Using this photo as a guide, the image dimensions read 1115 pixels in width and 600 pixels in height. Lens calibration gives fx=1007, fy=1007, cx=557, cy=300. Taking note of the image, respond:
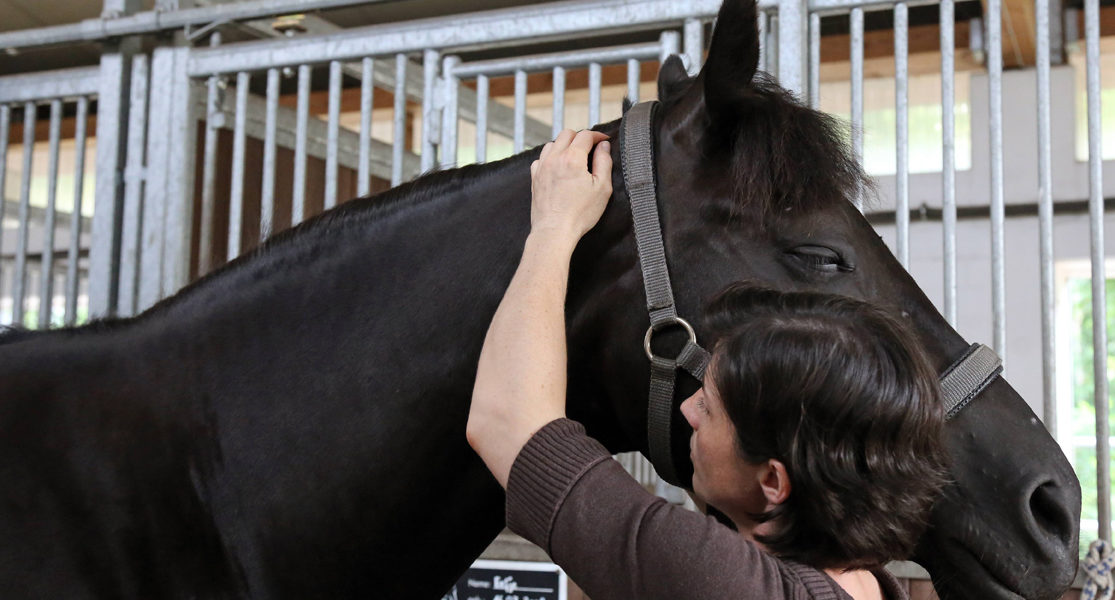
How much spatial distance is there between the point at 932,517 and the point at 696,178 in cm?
47

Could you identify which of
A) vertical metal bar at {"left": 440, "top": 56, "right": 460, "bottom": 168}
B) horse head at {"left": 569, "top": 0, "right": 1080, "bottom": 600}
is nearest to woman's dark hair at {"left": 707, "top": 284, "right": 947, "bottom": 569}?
horse head at {"left": 569, "top": 0, "right": 1080, "bottom": 600}

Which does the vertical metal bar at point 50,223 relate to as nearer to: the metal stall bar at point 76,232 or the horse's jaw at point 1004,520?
the metal stall bar at point 76,232

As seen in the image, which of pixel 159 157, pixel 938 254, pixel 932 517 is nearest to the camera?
pixel 932 517

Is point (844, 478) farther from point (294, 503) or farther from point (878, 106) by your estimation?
point (878, 106)

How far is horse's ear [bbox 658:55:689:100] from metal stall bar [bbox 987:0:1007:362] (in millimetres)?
891

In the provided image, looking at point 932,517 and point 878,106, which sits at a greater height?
point 878,106

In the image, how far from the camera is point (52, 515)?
1.18m

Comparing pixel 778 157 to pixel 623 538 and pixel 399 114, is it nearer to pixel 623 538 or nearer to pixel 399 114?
pixel 623 538

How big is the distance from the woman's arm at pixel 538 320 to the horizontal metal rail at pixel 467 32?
108 centimetres

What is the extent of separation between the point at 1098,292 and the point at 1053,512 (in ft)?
3.19

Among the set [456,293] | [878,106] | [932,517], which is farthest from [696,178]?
[878,106]

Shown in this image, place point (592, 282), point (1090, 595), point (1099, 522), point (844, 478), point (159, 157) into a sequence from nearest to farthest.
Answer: point (844, 478) → point (592, 282) → point (1090, 595) → point (1099, 522) → point (159, 157)

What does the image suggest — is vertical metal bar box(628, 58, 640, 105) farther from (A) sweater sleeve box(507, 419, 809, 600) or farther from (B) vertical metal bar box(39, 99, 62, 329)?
(B) vertical metal bar box(39, 99, 62, 329)

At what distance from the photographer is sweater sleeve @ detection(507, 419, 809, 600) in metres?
0.83
